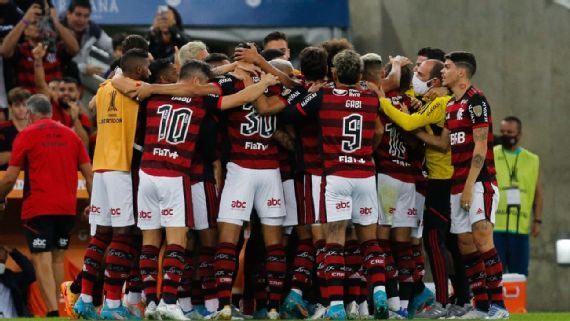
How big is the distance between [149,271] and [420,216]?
2773 mm

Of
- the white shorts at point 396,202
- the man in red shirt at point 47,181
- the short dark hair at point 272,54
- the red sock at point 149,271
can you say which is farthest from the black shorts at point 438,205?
the man in red shirt at point 47,181

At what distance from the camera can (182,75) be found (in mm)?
13180

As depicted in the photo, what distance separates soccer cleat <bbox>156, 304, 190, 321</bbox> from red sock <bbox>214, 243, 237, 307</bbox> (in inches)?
22.3

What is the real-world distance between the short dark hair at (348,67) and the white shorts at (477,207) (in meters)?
1.48

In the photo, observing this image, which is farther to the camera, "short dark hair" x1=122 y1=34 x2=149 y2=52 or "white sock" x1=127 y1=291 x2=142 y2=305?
"white sock" x1=127 y1=291 x2=142 y2=305

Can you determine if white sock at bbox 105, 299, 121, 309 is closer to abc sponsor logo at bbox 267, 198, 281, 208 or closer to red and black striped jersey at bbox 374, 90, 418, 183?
abc sponsor logo at bbox 267, 198, 281, 208

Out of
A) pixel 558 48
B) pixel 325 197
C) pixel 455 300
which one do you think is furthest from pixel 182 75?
pixel 558 48

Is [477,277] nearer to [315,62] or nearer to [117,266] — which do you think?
[315,62]

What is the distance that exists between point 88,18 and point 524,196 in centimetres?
601

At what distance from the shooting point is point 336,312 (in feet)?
42.6

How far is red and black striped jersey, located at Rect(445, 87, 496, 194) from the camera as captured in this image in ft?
44.6

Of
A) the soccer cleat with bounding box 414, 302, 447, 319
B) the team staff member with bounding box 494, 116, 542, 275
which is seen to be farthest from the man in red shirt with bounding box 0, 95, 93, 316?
the team staff member with bounding box 494, 116, 542, 275

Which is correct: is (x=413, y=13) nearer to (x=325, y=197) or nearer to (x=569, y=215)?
(x=569, y=215)

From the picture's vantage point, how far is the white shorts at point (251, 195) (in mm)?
13320
